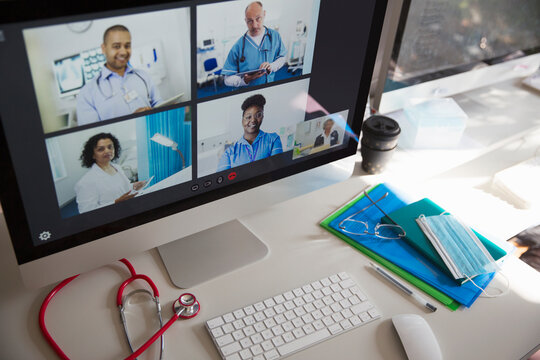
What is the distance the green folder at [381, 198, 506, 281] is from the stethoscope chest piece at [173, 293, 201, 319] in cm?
44

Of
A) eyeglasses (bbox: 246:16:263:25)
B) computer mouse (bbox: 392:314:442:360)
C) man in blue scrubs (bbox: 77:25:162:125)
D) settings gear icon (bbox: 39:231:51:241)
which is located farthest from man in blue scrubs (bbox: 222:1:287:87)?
computer mouse (bbox: 392:314:442:360)

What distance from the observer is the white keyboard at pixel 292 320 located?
0.78m

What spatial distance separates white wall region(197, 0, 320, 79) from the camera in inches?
26.9

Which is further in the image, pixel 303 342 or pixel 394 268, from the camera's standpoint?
pixel 394 268

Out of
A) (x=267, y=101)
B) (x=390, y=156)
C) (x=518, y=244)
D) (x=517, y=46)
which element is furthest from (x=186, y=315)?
(x=517, y=46)

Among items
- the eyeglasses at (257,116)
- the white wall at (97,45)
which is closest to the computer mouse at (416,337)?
the eyeglasses at (257,116)

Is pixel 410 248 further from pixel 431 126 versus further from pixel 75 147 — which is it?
pixel 75 147

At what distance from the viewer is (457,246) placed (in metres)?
0.98

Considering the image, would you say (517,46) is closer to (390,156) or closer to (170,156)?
(390,156)

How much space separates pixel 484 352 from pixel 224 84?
23.8 inches

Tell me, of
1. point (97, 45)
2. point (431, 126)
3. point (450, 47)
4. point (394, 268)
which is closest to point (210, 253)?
point (394, 268)

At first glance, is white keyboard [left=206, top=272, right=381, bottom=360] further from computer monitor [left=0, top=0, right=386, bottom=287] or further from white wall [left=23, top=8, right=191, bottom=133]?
white wall [left=23, top=8, right=191, bottom=133]

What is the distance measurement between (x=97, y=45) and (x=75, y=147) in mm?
143

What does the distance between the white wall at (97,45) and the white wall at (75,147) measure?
0.09 ft
